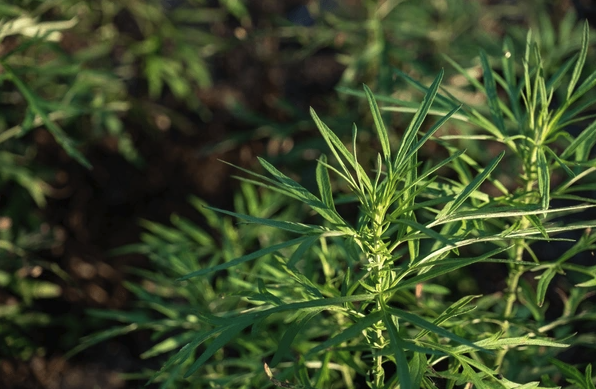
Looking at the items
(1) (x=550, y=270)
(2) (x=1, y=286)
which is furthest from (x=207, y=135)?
(1) (x=550, y=270)

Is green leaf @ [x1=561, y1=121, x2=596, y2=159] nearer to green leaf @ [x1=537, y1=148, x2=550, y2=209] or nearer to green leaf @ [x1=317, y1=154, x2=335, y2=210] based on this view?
green leaf @ [x1=537, y1=148, x2=550, y2=209]

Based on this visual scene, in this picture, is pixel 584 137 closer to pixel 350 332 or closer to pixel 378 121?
pixel 378 121

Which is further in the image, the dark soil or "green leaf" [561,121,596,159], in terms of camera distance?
the dark soil

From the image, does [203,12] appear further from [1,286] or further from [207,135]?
[1,286]

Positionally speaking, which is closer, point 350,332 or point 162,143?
point 350,332

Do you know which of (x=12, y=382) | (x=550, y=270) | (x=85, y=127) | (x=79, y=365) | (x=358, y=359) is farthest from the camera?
(x=85, y=127)

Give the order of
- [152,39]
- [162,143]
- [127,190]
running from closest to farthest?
1. [152,39]
2. [127,190]
3. [162,143]

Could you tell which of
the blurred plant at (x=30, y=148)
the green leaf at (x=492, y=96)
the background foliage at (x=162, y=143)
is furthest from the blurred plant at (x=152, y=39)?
the green leaf at (x=492, y=96)

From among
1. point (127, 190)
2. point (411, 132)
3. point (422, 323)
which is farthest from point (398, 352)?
point (127, 190)

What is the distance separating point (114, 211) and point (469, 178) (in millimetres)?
1679

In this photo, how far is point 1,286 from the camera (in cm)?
176

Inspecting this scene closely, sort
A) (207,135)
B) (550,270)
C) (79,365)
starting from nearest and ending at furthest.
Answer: (550,270)
(79,365)
(207,135)

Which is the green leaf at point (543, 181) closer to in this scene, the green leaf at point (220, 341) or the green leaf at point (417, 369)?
the green leaf at point (417, 369)

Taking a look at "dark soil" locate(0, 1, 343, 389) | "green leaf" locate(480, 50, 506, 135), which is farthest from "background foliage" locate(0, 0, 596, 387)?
"green leaf" locate(480, 50, 506, 135)
